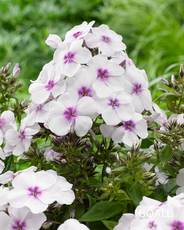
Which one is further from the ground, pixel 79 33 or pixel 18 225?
pixel 79 33

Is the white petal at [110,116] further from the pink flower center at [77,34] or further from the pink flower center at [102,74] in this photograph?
the pink flower center at [77,34]

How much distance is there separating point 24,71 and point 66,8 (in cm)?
99

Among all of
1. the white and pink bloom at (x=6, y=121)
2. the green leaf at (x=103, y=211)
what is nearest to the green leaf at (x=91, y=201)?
the green leaf at (x=103, y=211)

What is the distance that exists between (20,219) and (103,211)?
0.14 m

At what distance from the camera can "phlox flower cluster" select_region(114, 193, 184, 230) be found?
1.33 ft

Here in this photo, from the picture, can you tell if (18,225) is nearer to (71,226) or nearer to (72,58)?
(71,226)

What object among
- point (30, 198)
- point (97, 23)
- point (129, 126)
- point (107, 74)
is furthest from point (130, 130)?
point (97, 23)

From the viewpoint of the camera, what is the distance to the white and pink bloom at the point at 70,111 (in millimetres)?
525

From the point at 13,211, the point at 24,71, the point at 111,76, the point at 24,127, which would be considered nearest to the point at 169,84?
the point at 111,76

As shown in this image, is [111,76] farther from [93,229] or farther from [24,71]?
[24,71]

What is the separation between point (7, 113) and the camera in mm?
656

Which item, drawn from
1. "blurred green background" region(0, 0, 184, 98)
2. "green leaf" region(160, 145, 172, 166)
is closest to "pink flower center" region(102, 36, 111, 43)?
"green leaf" region(160, 145, 172, 166)

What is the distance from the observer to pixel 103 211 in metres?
0.54

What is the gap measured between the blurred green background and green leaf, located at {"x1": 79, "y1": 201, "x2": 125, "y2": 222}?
6.09ft
